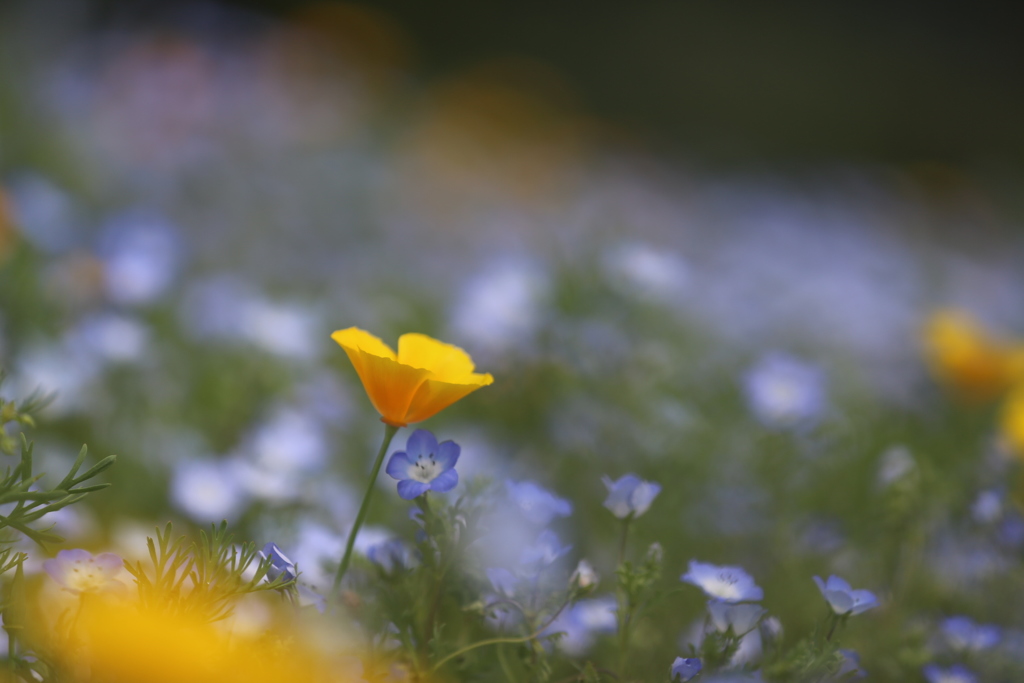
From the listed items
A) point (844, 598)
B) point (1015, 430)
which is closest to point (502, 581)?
point (844, 598)

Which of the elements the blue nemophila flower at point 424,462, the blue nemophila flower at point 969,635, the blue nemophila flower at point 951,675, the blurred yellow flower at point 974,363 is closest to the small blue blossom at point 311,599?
the blue nemophila flower at point 424,462

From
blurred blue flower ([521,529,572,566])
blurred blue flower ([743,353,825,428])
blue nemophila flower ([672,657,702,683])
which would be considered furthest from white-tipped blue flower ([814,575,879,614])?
blurred blue flower ([743,353,825,428])

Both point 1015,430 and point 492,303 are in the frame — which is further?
point 492,303

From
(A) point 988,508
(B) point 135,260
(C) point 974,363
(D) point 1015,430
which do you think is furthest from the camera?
(C) point 974,363

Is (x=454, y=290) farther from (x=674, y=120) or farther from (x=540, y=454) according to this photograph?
(x=674, y=120)

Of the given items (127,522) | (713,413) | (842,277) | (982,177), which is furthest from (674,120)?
(127,522)

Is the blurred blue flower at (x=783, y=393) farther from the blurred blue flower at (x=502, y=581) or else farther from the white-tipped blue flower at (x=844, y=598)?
the blurred blue flower at (x=502, y=581)

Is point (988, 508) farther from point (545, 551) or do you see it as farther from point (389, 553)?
point (389, 553)
